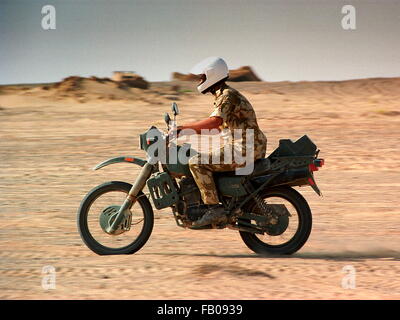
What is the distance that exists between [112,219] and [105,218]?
3.0 inches

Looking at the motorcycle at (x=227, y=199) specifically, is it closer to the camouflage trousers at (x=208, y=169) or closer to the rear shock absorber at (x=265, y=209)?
the rear shock absorber at (x=265, y=209)

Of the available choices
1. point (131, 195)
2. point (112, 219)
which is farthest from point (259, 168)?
point (112, 219)

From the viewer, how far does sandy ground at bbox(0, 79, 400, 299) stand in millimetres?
7738

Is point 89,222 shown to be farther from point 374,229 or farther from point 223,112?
point 374,229

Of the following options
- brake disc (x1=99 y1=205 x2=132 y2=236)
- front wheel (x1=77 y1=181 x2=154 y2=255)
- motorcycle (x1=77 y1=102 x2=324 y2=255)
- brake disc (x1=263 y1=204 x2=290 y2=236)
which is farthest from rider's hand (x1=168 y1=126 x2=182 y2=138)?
brake disc (x1=263 y1=204 x2=290 y2=236)

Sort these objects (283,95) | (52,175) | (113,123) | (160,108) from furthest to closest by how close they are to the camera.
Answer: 1. (283,95)
2. (160,108)
3. (113,123)
4. (52,175)

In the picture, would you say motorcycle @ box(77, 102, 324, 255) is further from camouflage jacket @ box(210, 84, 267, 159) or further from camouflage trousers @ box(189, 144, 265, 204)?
camouflage jacket @ box(210, 84, 267, 159)

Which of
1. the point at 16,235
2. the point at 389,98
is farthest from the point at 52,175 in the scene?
the point at 389,98

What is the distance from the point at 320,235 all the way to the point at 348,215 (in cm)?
160

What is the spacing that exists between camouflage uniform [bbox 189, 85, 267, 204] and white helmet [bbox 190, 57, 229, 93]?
5.1 inches

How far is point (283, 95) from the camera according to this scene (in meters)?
29.4

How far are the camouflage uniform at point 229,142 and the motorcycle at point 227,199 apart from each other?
142 millimetres

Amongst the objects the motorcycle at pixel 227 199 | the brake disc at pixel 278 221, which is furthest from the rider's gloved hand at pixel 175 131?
the brake disc at pixel 278 221

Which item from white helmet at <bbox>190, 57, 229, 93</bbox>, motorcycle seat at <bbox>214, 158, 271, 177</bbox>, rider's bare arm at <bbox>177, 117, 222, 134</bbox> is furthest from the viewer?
motorcycle seat at <bbox>214, 158, 271, 177</bbox>
